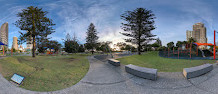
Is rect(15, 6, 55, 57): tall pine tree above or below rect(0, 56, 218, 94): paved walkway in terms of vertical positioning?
above

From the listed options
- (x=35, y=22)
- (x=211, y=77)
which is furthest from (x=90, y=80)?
(x=35, y=22)

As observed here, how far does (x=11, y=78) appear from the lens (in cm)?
433

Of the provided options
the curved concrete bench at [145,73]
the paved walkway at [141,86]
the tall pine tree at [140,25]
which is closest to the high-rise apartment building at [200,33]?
the tall pine tree at [140,25]

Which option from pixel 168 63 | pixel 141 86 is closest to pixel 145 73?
pixel 141 86

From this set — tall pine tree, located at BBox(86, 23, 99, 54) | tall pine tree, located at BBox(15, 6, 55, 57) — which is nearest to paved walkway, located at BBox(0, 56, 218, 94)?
tall pine tree, located at BBox(15, 6, 55, 57)

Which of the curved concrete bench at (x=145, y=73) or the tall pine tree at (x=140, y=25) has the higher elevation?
the tall pine tree at (x=140, y=25)

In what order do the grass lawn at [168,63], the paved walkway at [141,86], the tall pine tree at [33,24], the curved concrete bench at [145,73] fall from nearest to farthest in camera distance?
the paved walkway at [141,86], the curved concrete bench at [145,73], the grass lawn at [168,63], the tall pine tree at [33,24]

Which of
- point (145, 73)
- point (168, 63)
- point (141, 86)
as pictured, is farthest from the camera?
point (168, 63)

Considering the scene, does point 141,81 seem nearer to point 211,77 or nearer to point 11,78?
point 211,77

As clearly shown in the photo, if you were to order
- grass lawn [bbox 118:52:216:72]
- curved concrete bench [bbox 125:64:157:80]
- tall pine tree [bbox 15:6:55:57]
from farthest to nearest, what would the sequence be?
tall pine tree [bbox 15:6:55:57] < grass lawn [bbox 118:52:216:72] < curved concrete bench [bbox 125:64:157:80]

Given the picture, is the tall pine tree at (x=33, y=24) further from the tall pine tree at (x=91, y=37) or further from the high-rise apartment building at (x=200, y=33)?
the high-rise apartment building at (x=200, y=33)

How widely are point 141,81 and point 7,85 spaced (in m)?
5.84

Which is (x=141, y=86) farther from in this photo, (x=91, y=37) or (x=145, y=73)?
(x=91, y=37)

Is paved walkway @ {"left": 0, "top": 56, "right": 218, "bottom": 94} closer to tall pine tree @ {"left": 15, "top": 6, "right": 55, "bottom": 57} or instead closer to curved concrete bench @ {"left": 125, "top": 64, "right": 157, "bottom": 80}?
curved concrete bench @ {"left": 125, "top": 64, "right": 157, "bottom": 80}
